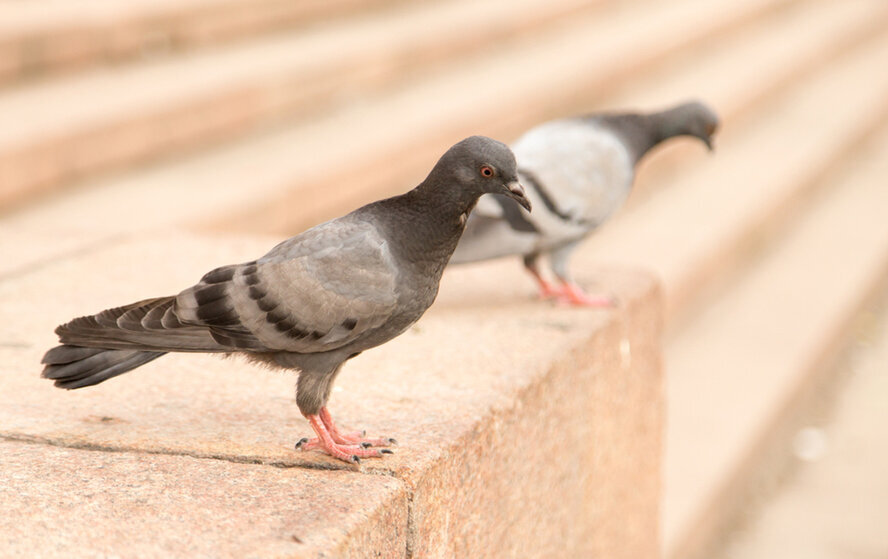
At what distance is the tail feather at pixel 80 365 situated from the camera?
8.45 ft

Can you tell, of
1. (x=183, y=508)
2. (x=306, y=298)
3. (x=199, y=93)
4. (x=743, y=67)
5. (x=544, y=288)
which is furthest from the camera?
(x=743, y=67)

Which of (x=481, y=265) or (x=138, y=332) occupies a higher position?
(x=138, y=332)

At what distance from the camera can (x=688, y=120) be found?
452 centimetres

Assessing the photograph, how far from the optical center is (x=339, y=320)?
250cm

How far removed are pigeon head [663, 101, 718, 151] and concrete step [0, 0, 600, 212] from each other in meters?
2.78

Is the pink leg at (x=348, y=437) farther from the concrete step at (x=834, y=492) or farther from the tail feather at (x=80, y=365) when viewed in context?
the concrete step at (x=834, y=492)

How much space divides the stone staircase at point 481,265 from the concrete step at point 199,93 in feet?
0.07

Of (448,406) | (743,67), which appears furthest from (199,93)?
(743,67)

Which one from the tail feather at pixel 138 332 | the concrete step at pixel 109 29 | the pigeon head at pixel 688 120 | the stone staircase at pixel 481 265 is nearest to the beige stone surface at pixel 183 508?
the stone staircase at pixel 481 265

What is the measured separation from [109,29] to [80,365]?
466cm

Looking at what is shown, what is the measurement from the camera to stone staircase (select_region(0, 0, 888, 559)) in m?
3.06

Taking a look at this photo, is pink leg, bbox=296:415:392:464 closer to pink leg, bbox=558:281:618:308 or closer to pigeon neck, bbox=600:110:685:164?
pink leg, bbox=558:281:618:308

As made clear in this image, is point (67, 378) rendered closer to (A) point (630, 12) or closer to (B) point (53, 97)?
(B) point (53, 97)

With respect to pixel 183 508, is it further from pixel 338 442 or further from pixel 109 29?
pixel 109 29
